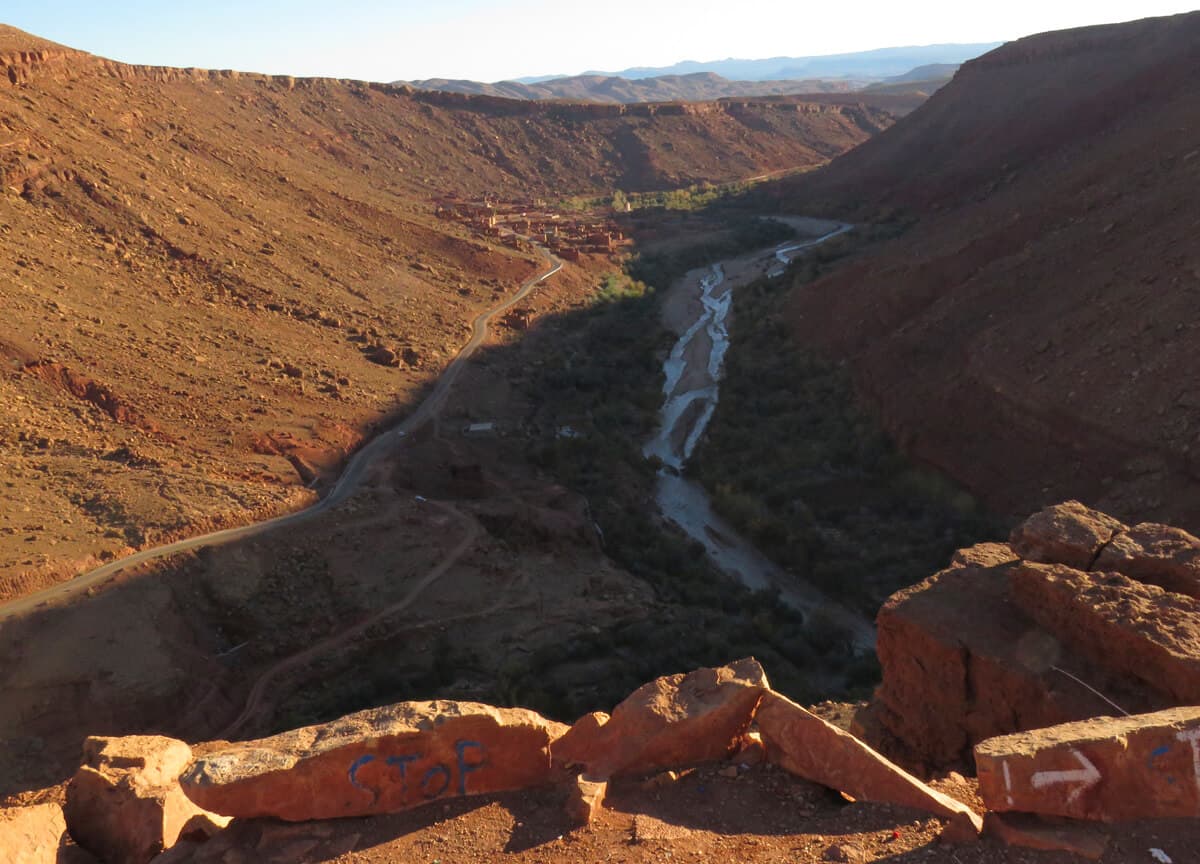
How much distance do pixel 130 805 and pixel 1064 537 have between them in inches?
416

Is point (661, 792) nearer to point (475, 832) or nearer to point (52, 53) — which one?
point (475, 832)

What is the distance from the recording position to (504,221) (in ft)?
213

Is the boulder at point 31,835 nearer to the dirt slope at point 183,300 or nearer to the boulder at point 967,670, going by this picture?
the boulder at point 967,670

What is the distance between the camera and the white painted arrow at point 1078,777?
6668mm

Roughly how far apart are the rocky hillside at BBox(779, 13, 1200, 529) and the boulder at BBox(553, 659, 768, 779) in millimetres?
14343

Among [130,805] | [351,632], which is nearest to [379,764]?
[130,805]

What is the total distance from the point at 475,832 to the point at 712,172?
93988 millimetres

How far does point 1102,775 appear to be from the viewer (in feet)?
22.0

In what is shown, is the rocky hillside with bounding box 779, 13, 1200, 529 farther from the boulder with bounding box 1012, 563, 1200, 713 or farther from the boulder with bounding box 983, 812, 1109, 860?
the boulder with bounding box 983, 812, 1109, 860

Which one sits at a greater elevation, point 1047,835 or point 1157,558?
point 1157,558

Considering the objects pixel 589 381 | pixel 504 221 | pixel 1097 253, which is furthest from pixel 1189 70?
pixel 504 221

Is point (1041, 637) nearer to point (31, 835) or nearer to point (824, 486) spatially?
point (31, 835)

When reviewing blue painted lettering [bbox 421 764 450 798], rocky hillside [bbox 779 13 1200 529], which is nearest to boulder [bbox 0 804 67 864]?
blue painted lettering [bbox 421 764 450 798]

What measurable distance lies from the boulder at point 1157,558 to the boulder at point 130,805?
9946 mm
